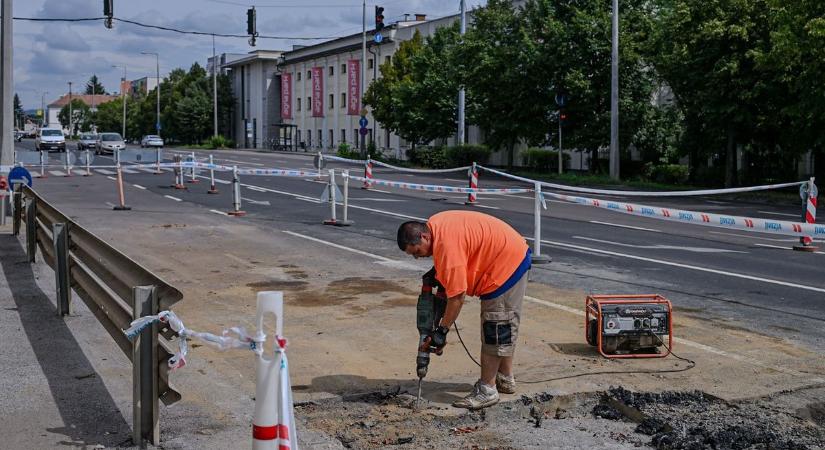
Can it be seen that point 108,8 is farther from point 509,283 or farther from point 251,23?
point 509,283

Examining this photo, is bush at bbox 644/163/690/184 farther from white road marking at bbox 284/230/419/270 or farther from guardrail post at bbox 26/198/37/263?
guardrail post at bbox 26/198/37/263

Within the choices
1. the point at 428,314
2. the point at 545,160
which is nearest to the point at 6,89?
the point at 428,314

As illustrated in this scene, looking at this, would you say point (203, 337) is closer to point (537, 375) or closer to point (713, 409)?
point (537, 375)

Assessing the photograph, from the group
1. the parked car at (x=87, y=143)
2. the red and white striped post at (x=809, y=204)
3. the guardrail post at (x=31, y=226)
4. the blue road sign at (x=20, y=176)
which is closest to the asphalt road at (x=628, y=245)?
the red and white striped post at (x=809, y=204)

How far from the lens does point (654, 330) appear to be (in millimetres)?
7574

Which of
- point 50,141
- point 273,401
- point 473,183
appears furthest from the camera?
point 50,141

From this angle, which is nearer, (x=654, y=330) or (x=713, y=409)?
(x=713, y=409)

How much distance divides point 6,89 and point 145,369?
16.3 m

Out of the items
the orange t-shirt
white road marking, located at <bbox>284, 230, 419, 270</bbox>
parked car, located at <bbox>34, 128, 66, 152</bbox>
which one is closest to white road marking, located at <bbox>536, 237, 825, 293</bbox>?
white road marking, located at <bbox>284, 230, 419, 270</bbox>

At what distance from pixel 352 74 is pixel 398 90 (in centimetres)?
2090

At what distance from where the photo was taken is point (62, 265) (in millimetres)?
9008

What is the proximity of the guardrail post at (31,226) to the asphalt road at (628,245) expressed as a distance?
4.40 meters

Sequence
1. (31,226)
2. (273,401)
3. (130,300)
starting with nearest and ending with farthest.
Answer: (273,401) → (130,300) → (31,226)

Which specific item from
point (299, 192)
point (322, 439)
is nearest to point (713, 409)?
point (322, 439)
